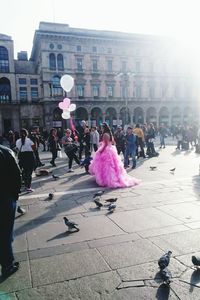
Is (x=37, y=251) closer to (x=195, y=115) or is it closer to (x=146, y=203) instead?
(x=146, y=203)

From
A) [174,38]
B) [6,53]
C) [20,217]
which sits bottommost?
[20,217]

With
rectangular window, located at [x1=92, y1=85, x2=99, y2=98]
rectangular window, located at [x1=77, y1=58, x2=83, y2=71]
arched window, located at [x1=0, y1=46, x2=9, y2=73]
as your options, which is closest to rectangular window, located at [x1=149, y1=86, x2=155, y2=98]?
rectangular window, located at [x1=92, y1=85, x2=99, y2=98]

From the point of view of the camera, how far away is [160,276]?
2898 millimetres

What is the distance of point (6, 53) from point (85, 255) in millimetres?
49718

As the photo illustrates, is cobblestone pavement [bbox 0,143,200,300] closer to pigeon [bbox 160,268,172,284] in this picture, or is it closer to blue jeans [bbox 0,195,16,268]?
pigeon [bbox 160,268,172,284]

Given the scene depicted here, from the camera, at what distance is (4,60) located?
46469 mm

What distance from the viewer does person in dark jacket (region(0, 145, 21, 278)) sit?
2927 millimetres

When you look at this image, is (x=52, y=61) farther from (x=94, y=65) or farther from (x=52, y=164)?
(x=52, y=164)

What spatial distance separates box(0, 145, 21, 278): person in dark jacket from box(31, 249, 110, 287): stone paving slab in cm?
33

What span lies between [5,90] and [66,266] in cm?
4854

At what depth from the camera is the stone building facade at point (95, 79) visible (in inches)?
1686

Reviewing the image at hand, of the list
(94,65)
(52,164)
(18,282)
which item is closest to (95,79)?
(94,65)

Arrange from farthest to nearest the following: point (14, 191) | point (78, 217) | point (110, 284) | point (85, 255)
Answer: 1. point (78, 217)
2. point (85, 255)
3. point (14, 191)
4. point (110, 284)

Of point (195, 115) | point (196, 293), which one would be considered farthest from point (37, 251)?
point (195, 115)
